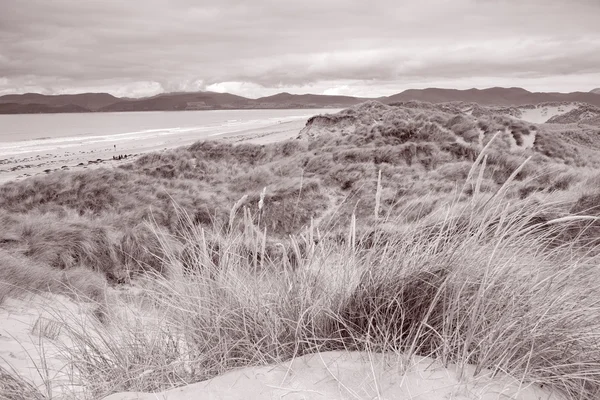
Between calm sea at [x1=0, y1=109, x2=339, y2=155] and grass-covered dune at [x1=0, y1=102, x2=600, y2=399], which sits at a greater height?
calm sea at [x1=0, y1=109, x2=339, y2=155]

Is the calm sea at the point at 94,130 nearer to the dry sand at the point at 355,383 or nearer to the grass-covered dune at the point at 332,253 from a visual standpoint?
the grass-covered dune at the point at 332,253

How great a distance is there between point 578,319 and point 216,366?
67.3 inches

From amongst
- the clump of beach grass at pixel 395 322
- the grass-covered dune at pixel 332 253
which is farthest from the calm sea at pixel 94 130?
the clump of beach grass at pixel 395 322

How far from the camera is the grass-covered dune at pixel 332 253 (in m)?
1.92

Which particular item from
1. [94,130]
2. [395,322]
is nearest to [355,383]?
[395,322]

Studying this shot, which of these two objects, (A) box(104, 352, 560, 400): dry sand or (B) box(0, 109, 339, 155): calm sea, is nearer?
(A) box(104, 352, 560, 400): dry sand

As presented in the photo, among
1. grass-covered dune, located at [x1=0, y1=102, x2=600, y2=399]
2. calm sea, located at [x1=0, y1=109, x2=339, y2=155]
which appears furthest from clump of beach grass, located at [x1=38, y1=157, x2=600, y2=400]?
calm sea, located at [x1=0, y1=109, x2=339, y2=155]

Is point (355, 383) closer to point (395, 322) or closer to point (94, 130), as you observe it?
point (395, 322)

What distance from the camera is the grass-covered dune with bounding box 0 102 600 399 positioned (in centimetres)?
192

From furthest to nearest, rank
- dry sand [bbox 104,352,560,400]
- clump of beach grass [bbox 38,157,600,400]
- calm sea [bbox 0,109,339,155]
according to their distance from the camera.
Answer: calm sea [bbox 0,109,339,155], clump of beach grass [bbox 38,157,600,400], dry sand [bbox 104,352,560,400]

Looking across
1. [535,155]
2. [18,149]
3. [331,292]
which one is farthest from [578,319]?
[18,149]

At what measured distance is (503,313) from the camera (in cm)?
198

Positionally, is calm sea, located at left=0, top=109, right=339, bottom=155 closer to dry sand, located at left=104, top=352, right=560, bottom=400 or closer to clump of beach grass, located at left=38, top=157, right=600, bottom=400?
clump of beach grass, located at left=38, top=157, right=600, bottom=400

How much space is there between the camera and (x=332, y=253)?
127 inches
